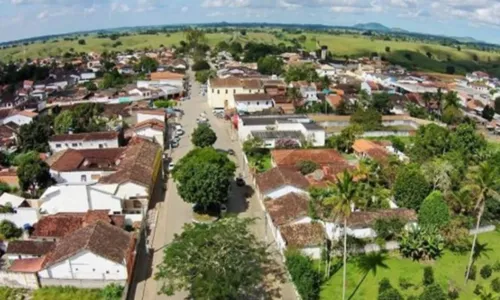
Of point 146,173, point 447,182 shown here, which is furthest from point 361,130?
point 146,173

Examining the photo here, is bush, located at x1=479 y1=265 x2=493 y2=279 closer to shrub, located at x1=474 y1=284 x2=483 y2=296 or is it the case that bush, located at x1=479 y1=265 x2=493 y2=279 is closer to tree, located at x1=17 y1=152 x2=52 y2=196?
shrub, located at x1=474 y1=284 x2=483 y2=296

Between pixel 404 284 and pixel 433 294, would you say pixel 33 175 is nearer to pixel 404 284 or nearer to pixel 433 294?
pixel 404 284

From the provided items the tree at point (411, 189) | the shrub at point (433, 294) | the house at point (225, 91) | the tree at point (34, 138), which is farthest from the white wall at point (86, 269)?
the house at point (225, 91)

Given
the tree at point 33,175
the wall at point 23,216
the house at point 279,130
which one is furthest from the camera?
the house at point 279,130

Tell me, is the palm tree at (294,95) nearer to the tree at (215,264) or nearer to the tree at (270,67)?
the tree at (270,67)

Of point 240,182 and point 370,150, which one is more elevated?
point 370,150

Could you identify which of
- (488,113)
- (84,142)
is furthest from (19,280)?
(488,113)

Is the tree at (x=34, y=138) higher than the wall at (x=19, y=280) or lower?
higher
